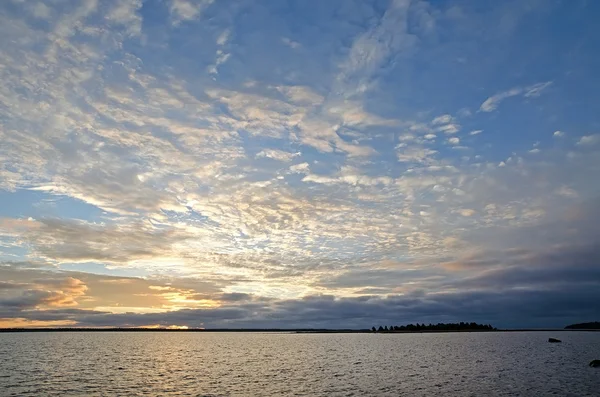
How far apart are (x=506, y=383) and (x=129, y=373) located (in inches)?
2470

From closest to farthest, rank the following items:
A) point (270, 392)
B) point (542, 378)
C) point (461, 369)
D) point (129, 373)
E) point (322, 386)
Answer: point (270, 392), point (322, 386), point (542, 378), point (129, 373), point (461, 369)

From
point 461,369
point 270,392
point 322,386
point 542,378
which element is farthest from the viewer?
point 461,369

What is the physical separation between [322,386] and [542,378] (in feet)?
119

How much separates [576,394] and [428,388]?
17678 millimetres

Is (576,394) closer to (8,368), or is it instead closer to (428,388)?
(428,388)

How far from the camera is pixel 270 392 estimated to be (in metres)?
60.0

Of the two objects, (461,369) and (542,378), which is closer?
(542,378)

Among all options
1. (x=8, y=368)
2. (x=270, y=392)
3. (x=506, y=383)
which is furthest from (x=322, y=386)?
(x=8, y=368)

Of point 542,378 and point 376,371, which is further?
point 376,371

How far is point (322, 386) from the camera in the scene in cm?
6462

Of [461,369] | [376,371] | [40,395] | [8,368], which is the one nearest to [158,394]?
[40,395]

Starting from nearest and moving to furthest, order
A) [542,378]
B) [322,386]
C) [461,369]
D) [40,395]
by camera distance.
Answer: [40,395] < [322,386] < [542,378] < [461,369]

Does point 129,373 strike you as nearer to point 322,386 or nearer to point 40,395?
point 40,395

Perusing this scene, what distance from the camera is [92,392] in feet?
194
